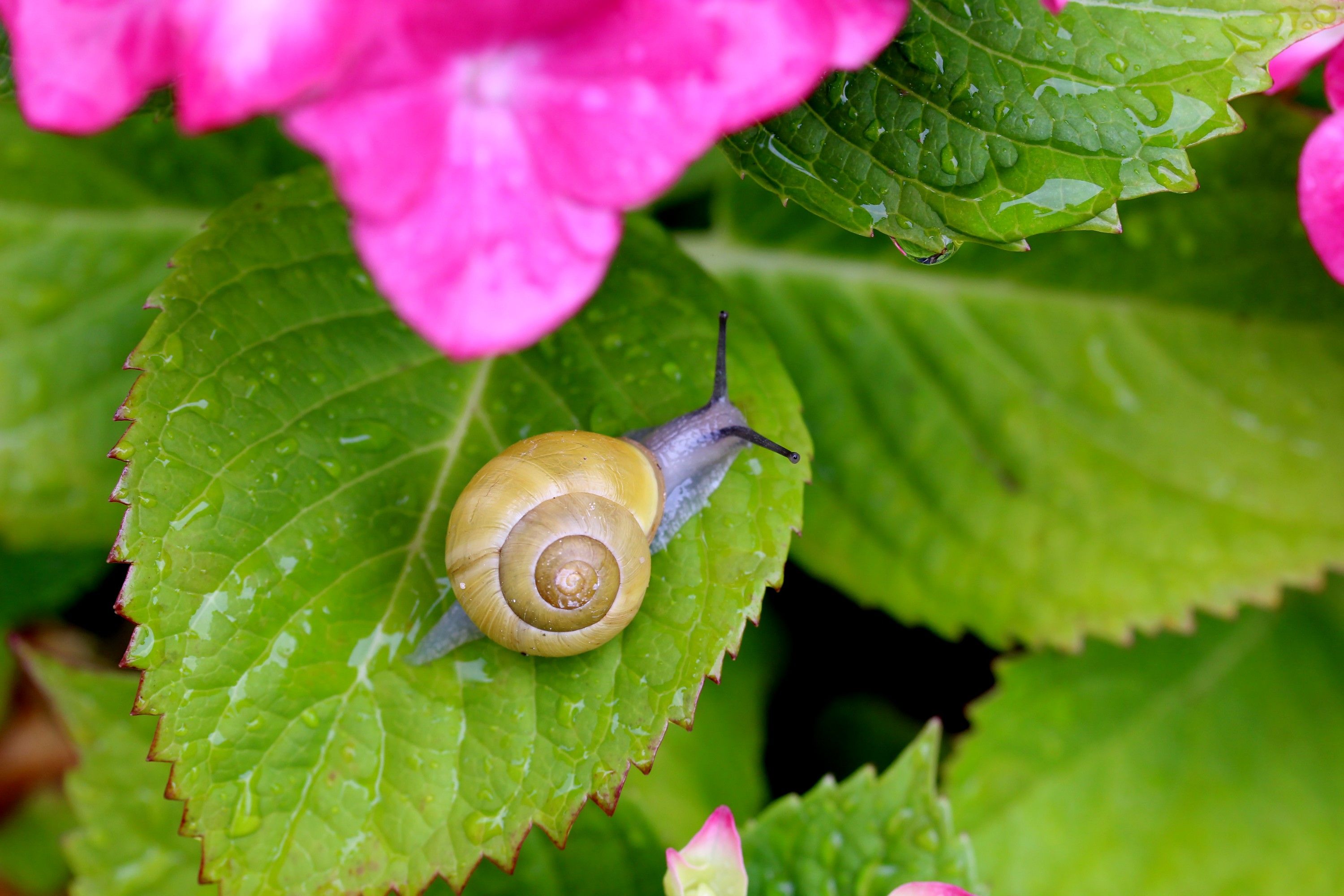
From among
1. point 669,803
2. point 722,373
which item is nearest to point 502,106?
point 722,373

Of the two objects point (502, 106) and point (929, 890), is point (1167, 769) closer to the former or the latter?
point (929, 890)

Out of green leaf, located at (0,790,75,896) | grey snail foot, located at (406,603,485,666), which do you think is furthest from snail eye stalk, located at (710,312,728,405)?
green leaf, located at (0,790,75,896)

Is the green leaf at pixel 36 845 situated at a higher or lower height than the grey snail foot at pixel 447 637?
lower

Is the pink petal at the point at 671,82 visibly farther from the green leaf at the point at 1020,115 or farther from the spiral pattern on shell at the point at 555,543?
the spiral pattern on shell at the point at 555,543

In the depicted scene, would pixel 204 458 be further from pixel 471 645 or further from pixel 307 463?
pixel 471 645

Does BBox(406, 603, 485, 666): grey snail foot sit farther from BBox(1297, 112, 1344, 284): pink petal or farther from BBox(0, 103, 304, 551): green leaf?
BBox(1297, 112, 1344, 284): pink petal

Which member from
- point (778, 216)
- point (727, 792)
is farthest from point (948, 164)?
point (727, 792)

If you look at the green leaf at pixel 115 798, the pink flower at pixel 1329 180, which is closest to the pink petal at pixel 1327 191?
the pink flower at pixel 1329 180
